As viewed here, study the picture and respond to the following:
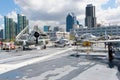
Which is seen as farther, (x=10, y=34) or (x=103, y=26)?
(x=10, y=34)

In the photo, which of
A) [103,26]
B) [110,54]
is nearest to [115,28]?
[103,26]

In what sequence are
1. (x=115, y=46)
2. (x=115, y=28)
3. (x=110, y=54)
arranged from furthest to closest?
(x=115, y=28)
(x=115, y=46)
(x=110, y=54)

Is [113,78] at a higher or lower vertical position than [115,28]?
lower

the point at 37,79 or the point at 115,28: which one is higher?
the point at 115,28

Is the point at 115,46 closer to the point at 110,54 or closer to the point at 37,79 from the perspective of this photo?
the point at 110,54

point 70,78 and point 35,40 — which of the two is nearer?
point 70,78

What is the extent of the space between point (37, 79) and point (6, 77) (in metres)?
2.70

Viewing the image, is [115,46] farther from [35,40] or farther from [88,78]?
[35,40]

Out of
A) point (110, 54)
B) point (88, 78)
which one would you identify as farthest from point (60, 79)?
point (110, 54)

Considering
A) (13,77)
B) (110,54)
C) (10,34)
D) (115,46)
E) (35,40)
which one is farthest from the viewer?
(10,34)

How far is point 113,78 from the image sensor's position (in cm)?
1495

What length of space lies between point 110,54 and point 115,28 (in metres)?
153

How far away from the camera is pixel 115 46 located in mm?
39156

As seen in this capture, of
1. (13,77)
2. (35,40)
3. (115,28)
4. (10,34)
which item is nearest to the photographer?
(13,77)
